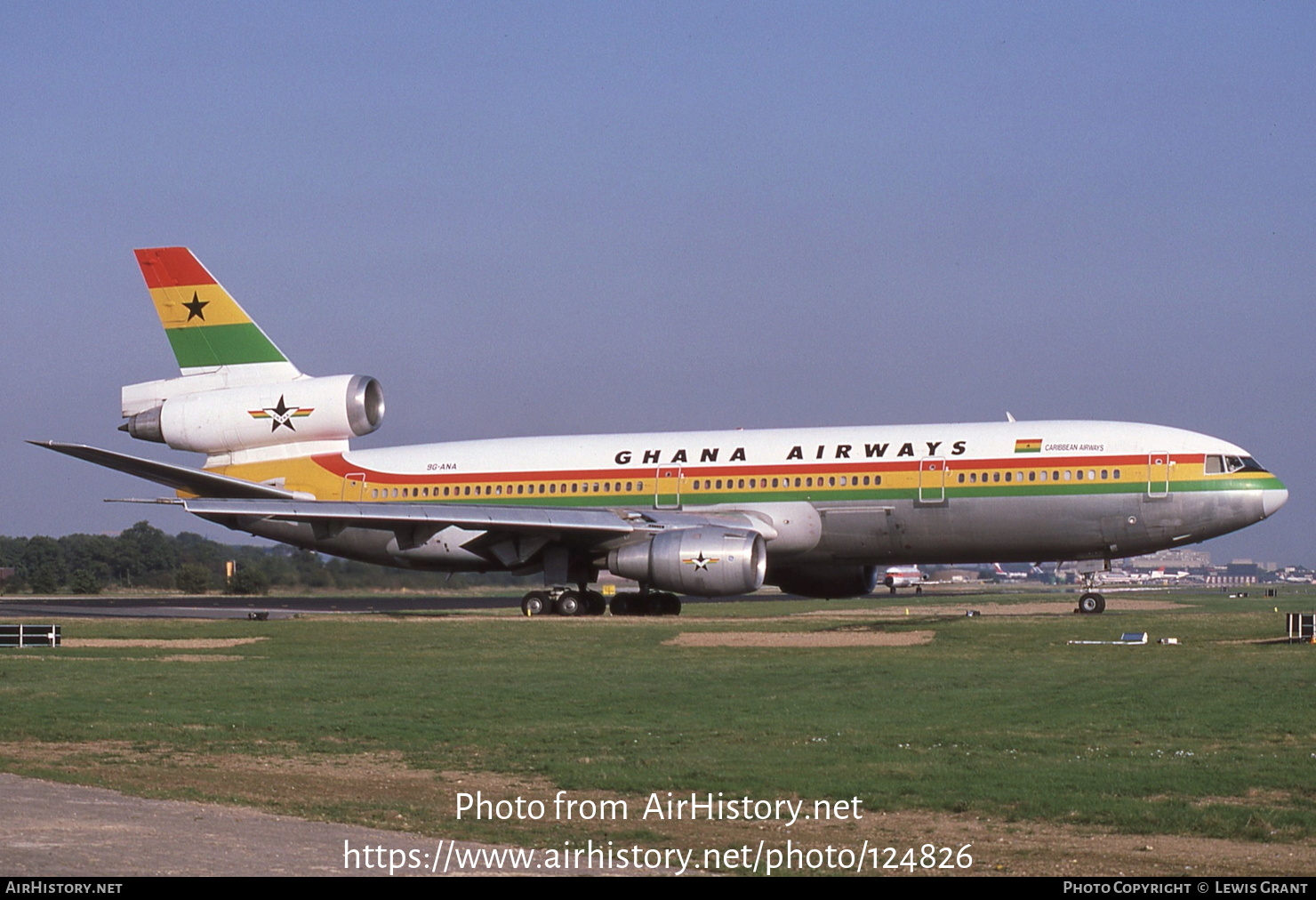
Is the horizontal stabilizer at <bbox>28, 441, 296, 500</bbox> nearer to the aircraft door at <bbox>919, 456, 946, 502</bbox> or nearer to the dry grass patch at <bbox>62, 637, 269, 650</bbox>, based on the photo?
the dry grass patch at <bbox>62, 637, 269, 650</bbox>

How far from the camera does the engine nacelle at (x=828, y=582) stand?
40156mm

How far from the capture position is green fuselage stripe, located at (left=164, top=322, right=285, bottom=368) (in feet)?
134

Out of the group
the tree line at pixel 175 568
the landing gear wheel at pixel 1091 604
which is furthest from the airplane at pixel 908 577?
the landing gear wheel at pixel 1091 604

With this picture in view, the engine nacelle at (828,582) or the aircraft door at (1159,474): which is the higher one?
the aircraft door at (1159,474)

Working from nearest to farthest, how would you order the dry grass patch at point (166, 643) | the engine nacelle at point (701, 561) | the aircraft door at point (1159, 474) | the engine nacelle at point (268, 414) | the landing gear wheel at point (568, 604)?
the dry grass patch at point (166, 643) → the engine nacelle at point (701, 561) → the aircraft door at point (1159, 474) → the landing gear wheel at point (568, 604) → the engine nacelle at point (268, 414)

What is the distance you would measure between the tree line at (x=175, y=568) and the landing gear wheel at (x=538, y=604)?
10884 mm

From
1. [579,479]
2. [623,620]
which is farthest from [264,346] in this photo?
[623,620]

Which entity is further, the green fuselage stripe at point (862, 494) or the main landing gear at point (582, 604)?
the main landing gear at point (582, 604)

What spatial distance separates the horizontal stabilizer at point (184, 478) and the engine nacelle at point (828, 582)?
1335 cm

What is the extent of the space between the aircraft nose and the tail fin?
2459 cm

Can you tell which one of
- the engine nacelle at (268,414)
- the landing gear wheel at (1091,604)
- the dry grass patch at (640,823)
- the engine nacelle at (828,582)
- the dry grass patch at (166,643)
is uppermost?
the engine nacelle at (268,414)

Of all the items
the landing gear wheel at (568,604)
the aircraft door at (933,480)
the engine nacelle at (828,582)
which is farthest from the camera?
the engine nacelle at (828,582)

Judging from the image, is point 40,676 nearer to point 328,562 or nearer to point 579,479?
point 579,479

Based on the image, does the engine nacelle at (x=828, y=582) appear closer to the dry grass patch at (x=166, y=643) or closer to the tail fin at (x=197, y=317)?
the tail fin at (x=197, y=317)
